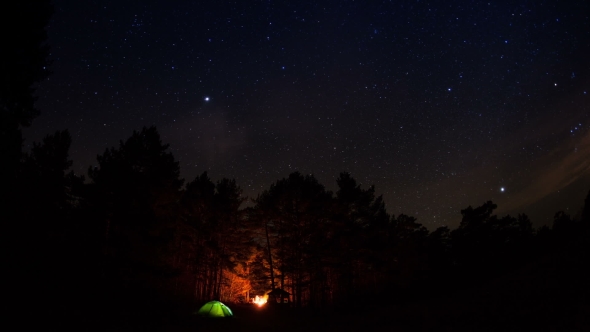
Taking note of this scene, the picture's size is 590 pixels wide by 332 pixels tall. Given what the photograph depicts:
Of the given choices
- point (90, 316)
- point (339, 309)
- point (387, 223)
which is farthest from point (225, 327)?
point (387, 223)

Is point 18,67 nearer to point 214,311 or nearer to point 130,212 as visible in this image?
point 130,212

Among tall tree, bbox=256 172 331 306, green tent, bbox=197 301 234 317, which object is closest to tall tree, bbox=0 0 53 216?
green tent, bbox=197 301 234 317

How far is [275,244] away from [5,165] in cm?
2689

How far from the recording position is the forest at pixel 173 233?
14.8m

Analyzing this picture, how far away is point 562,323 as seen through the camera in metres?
10.3

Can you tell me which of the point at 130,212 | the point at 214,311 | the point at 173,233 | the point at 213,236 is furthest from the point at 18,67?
the point at 213,236

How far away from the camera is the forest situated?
1484cm

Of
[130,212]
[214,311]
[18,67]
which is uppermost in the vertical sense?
[18,67]

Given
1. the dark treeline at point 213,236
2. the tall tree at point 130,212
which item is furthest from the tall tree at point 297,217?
the tall tree at point 130,212

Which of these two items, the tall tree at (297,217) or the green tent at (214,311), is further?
the tall tree at (297,217)

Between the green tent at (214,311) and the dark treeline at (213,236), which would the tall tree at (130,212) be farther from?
the green tent at (214,311)

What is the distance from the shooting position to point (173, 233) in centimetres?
2906

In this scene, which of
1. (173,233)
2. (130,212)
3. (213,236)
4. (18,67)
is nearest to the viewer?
(18,67)

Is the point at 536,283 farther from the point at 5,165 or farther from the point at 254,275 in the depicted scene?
the point at 254,275
